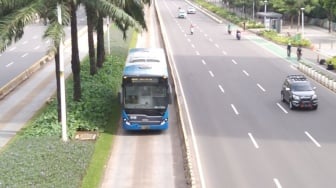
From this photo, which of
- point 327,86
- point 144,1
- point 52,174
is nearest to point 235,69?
point 327,86

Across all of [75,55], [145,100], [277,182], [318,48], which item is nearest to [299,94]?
[145,100]

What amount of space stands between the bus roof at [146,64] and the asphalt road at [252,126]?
3408 mm

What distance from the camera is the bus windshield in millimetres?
Result: 30406

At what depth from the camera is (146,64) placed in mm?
32312

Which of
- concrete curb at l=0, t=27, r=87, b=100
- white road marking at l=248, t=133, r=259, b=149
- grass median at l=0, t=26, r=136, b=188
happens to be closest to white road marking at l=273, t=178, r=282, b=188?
white road marking at l=248, t=133, r=259, b=149

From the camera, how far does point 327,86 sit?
1740 inches

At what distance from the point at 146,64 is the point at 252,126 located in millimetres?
6288

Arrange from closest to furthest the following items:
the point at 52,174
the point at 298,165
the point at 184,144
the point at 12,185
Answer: the point at 12,185 < the point at 52,174 < the point at 298,165 < the point at 184,144

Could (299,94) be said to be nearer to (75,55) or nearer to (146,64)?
(146,64)

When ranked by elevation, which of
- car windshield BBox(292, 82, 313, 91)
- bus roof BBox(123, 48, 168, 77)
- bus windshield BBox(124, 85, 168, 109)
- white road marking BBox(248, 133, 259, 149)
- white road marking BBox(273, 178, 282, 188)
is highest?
bus roof BBox(123, 48, 168, 77)

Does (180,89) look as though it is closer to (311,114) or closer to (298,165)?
(311,114)

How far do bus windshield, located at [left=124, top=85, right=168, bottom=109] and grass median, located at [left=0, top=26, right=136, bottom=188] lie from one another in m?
1.85

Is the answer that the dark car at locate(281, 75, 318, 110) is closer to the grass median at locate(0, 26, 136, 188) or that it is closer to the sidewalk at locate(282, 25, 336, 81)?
the sidewalk at locate(282, 25, 336, 81)

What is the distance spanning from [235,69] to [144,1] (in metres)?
15.7
